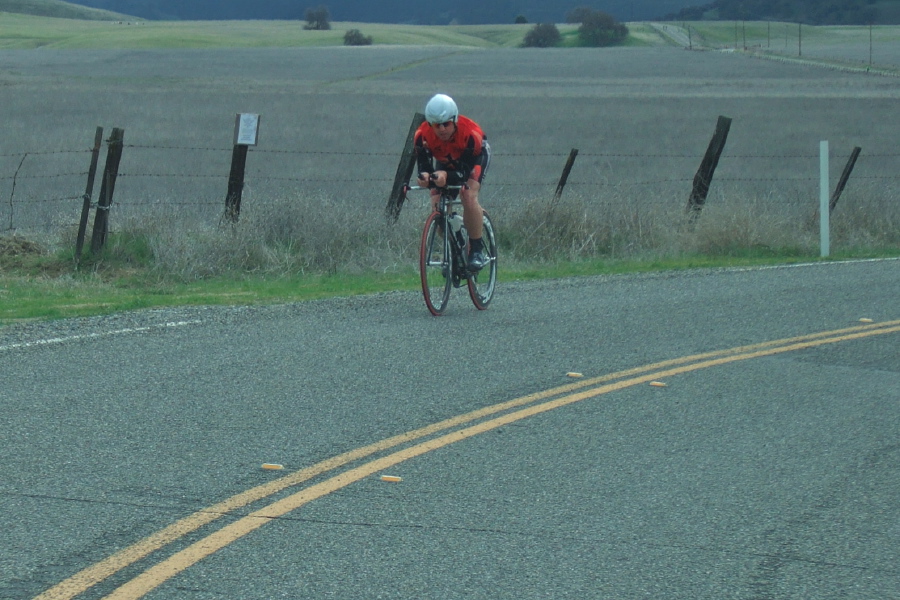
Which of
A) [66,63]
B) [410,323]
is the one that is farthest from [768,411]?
[66,63]

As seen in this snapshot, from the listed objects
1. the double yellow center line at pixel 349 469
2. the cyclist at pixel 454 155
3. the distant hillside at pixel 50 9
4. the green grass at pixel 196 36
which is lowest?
the double yellow center line at pixel 349 469

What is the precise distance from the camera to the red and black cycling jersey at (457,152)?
30.0ft

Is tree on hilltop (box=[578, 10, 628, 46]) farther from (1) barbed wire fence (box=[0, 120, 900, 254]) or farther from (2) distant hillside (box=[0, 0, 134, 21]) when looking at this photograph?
(1) barbed wire fence (box=[0, 120, 900, 254])

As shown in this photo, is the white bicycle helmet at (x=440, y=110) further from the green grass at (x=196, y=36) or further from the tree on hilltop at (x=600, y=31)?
the tree on hilltop at (x=600, y=31)

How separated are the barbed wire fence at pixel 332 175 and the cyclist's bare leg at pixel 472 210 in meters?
8.03

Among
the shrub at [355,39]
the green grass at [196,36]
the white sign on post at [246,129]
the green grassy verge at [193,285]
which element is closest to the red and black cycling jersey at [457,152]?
the green grassy verge at [193,285]

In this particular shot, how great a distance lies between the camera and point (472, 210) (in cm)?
950

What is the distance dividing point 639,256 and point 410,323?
6.55 meters

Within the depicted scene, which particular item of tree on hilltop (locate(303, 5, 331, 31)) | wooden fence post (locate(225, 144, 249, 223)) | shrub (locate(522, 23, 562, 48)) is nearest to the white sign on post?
wooden fence post (locate(225, 144, 249, 223))

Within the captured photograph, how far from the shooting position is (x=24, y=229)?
14945 millimetres

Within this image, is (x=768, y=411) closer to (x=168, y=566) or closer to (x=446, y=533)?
(x=446, y=533)

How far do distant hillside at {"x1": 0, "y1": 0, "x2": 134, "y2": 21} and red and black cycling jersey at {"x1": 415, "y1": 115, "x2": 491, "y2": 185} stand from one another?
569ft

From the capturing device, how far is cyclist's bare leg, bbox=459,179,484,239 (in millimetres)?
9258

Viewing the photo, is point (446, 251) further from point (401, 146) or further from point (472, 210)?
point (401, 146)
